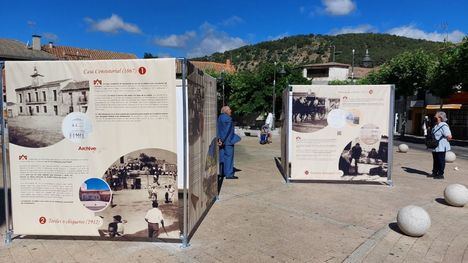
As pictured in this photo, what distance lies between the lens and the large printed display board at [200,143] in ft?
15.3

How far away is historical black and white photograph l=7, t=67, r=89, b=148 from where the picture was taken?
437 cm

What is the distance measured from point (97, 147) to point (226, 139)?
4448 mm

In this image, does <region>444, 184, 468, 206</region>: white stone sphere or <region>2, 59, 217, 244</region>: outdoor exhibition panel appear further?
<region>444, 184, 468, 206</region>: white stone sphere

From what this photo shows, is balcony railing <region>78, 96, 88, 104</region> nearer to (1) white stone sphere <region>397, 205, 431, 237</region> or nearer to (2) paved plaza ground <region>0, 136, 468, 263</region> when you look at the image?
(2) paved plaza ground <region>0, 136, 468, 263</region>

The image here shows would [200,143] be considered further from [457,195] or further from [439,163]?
[439,163]

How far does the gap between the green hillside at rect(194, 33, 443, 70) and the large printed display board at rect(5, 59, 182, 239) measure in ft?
255

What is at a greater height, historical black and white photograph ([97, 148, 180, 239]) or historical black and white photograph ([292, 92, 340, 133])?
historical black and white photograph ([292, 92, 340, 133])

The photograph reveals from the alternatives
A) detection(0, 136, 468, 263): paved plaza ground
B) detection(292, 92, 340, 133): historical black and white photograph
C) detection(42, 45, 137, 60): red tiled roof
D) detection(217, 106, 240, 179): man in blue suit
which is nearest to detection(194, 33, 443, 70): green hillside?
detection(42, 45, 137, 60): red tiled roof

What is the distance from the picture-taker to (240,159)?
1302cm

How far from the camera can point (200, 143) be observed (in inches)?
206

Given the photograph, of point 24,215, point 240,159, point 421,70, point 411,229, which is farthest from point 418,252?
point 421,70

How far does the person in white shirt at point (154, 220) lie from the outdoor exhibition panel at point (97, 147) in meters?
0.01

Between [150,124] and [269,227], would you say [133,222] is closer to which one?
[150,124]

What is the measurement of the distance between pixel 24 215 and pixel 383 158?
6.90m
